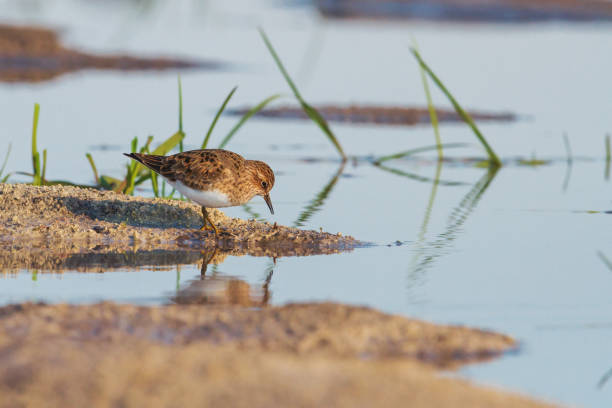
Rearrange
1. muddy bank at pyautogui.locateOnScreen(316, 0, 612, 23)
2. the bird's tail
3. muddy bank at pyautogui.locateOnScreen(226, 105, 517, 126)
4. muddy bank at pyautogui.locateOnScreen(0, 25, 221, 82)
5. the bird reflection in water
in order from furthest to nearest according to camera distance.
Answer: muddy bank at pyautogui.locateOnScreen(316, 0, 612, 23) < muddy bank at pyautogui.locateOnScreen(0, 25, 221, 82) < muddy bank at pyautogui.locateOnScreen(226, 105, 517, 126) < the bird's tail < the bird reflection in water

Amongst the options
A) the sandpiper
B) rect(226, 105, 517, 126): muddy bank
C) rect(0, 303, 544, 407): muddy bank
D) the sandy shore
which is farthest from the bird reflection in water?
rect(226, 105, 517, 126): muddy bank

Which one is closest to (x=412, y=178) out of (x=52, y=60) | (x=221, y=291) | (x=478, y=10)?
(x=221, y=291)

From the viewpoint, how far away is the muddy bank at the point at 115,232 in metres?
8.01

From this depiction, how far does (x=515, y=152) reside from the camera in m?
13.9

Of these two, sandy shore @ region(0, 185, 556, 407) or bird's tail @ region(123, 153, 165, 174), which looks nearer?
sandy shore @ region(0, 185, 556, 407)

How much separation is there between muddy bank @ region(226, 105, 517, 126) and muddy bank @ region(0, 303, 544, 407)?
9911mm

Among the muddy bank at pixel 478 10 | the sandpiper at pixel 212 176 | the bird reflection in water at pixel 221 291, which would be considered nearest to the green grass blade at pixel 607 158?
the sandpiper at pixel 212 176

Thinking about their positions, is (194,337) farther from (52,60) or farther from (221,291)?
(52,60)

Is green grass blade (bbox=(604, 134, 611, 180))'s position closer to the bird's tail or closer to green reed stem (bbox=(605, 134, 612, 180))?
green reed stem (bbox=(605, 134, 612, 180))

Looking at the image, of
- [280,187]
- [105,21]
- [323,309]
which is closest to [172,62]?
[105,21]

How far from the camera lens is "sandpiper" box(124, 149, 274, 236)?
27.1 ft

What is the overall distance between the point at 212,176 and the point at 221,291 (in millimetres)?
A: 1391

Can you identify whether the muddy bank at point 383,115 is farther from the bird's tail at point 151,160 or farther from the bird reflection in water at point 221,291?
the bird reflection in water at point 221,291

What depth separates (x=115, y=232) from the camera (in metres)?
8.29
